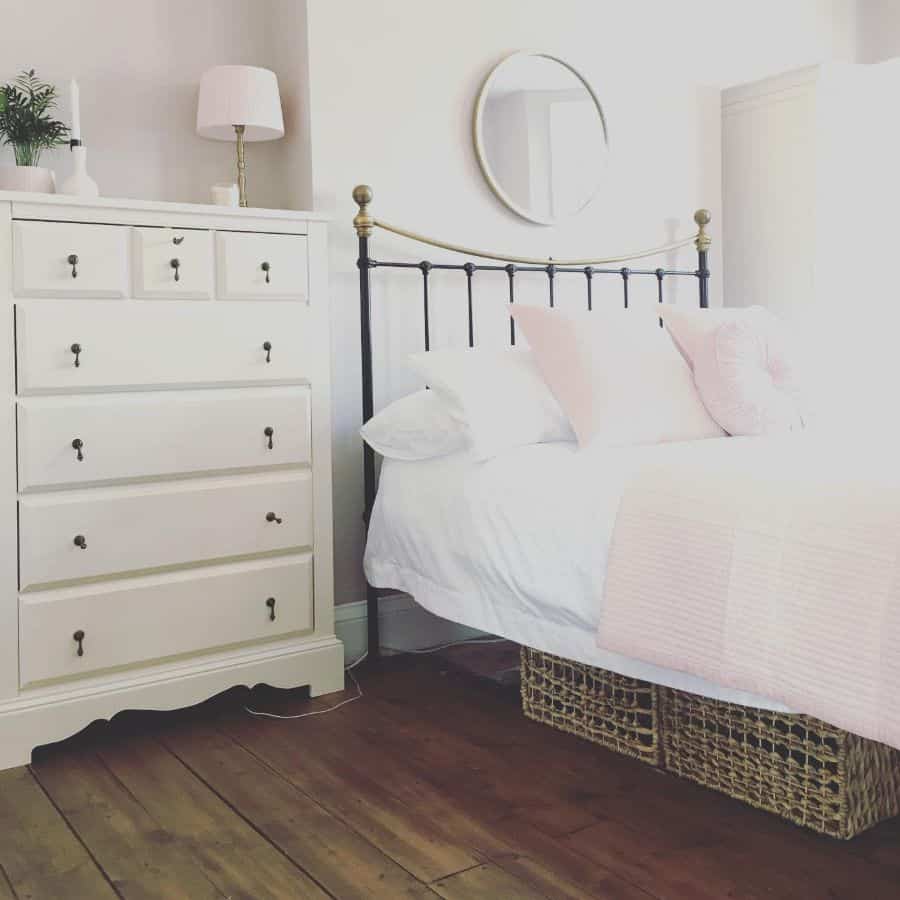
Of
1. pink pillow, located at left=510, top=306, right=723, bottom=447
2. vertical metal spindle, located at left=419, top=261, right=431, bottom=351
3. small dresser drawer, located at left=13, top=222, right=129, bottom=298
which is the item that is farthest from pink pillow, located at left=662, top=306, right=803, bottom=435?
small dresser drawer, located at left=13, top=222, right=129, bottom=298

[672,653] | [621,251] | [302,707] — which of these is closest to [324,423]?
[302,707]

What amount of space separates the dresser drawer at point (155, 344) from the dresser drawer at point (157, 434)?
4 cm

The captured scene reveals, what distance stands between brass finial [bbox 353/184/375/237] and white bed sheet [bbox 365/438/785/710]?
625mm

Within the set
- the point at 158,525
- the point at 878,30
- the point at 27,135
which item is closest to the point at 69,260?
the point at 27,135

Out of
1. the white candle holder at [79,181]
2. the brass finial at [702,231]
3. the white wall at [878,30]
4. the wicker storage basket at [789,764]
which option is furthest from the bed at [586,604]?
the white wall at [878,30]

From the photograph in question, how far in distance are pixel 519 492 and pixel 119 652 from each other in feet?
3.09

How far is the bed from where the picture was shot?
1.86 meters

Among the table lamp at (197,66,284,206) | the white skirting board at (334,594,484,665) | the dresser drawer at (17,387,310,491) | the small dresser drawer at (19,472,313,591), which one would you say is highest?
the table lamp at (197,66,284,206)

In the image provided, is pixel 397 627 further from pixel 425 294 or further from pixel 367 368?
pixel 425 294

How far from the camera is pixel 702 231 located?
3568 mm

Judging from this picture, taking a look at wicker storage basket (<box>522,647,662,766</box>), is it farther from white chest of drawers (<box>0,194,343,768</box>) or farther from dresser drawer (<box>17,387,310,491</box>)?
dresser drawer (<box>17,387,310,491</box>)

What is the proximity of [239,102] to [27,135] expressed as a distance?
512 mm

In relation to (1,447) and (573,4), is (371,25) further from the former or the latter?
(1,447)

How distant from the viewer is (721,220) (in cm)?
383
